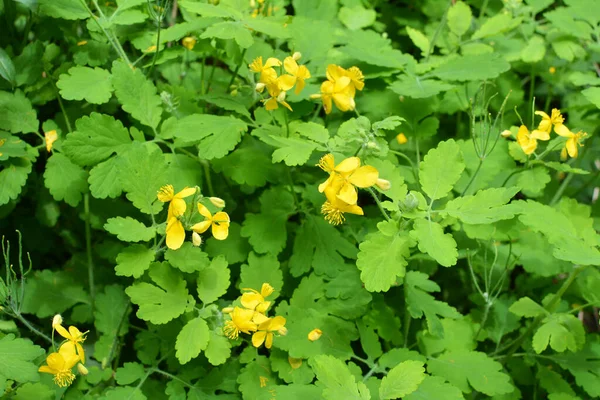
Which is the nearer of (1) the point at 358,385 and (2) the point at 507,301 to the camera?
(1) the point at 358,385

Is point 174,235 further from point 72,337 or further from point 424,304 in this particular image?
point 424,304

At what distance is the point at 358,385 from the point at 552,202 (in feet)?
3.84

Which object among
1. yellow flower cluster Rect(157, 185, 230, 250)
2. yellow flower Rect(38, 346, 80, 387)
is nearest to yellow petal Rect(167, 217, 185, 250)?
yellow flower cluster Rect(157, 185, 230, 250)

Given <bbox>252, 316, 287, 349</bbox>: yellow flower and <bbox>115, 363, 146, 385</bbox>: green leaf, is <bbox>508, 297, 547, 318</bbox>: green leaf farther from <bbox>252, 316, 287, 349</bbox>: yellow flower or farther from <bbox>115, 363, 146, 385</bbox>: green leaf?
<bbox>115, 363, 146, 385</bbox>: green leaf

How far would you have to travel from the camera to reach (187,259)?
148cm

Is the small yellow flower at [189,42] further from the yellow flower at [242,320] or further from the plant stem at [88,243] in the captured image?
the yellow flower at [242,320]

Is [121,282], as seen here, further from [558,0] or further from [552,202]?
[558,0]

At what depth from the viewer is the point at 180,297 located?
152cm

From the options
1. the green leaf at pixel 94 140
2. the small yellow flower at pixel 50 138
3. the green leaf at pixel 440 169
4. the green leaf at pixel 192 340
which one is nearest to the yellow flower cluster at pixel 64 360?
the green leaf at pixel 192 340

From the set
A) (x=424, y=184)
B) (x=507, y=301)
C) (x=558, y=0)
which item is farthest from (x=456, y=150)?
(x=558, y=0)

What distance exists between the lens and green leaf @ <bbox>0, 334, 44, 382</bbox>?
1.38 m

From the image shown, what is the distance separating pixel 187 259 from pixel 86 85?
2.10ft

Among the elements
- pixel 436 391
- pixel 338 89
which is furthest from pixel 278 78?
pixel 436 391

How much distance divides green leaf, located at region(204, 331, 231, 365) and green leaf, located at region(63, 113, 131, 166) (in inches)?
23.5
